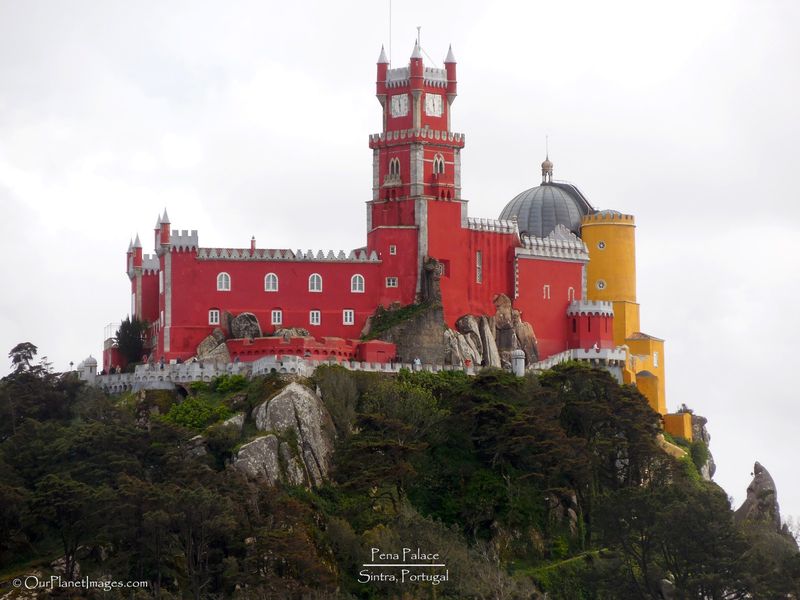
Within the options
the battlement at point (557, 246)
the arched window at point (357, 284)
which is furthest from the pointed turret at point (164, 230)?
the battlement at point (557, 246)

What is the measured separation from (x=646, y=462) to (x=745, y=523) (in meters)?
5.78

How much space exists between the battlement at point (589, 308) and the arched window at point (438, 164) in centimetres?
1076

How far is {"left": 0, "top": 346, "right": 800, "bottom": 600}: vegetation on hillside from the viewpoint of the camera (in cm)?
9950

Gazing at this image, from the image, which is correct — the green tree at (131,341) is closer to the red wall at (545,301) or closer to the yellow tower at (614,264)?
the red wall at (545,301)

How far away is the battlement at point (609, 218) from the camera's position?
13162 centimetres

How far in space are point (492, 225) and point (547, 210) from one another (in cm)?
1085

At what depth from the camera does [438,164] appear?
405 ft

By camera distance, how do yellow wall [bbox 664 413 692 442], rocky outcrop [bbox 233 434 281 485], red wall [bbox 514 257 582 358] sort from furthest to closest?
1. yellow wall [bbox 664 413 692 442]
2. red wall [bbox 514 257 582 358]
3. rocky outcrop [bbox 233 434 281 485]

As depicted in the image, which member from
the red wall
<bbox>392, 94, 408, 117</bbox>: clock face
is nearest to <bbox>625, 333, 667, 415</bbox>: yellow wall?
the red wall

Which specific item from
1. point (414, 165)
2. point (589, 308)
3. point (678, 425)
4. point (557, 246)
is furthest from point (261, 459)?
point (678, 425)

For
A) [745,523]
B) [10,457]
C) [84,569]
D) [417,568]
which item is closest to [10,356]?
[10,457]

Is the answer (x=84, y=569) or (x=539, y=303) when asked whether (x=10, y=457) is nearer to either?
(x=84, y=569)

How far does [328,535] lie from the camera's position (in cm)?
10300

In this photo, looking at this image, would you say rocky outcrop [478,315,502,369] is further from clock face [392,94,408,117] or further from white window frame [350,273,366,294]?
clock face [392,94,408,117]
